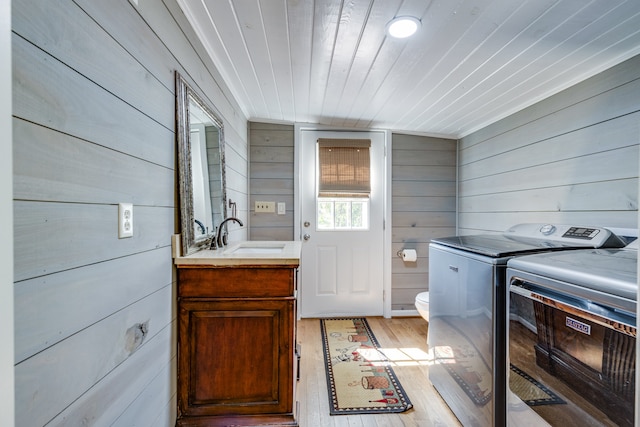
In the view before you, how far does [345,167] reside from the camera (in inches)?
115

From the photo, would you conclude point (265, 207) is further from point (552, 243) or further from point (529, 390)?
point (529, 390)

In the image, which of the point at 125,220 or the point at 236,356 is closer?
the point at 125,220

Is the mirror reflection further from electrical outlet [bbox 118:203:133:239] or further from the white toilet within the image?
the white toilet

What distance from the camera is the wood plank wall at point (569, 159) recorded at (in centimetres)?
152

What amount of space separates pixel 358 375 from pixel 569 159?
1.94m

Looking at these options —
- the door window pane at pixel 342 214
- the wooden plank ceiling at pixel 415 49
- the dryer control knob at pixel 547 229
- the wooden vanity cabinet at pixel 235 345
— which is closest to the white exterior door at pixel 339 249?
the door window pane at pixel 342 214

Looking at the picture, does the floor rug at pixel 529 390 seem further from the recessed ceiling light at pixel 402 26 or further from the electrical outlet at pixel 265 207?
the electrical outlet at pixel 265 207

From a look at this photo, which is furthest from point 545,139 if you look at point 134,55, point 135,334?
point 135,334

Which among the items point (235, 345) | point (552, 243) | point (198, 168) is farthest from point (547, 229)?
point (198, 168)

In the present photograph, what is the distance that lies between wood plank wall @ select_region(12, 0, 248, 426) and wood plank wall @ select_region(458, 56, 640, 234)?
2.22 metres

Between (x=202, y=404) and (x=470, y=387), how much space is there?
127 cm

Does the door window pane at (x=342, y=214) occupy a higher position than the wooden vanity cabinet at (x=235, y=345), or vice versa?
the door window pane at (x=342, y=214)

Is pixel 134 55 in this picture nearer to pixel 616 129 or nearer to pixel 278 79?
pixel 278 79

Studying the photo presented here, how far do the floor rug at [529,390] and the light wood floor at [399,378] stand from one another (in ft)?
1.85
